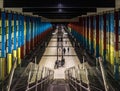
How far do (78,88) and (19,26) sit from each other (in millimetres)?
11270

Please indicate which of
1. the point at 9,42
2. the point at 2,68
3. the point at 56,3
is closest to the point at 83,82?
the point at 56,3

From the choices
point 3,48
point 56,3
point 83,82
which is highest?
point 56,3

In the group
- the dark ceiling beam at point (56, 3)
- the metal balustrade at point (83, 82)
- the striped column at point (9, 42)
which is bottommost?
the metal balustrade at point (83, 82)

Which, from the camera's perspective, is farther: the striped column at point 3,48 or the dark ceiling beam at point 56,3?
the striped column at point 3,48

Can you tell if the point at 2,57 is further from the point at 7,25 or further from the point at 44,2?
the point at 44,2

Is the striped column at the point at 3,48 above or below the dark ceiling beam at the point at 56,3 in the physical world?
below

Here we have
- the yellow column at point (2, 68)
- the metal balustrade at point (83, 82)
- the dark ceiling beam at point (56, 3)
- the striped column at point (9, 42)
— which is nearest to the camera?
the metal balustrade at point (83, 82)

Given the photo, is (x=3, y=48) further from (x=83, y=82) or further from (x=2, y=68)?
(x=83, y=82)

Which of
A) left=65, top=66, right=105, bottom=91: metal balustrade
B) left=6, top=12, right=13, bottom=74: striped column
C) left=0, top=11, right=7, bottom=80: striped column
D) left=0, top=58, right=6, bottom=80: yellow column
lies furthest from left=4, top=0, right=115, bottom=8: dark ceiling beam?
left=6, top=12, right=13, bottom=74: striped column

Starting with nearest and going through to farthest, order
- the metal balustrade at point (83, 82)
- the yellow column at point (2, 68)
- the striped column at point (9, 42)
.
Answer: the metal balustrade at point (83, 82), the yellow column at point (2, 68), the striped column at point (9, 42)

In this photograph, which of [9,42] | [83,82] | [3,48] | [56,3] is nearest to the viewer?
[83,82]

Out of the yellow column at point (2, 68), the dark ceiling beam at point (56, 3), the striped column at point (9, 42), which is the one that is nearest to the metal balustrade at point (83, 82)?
the dark ceiling beam at point (56, 3)

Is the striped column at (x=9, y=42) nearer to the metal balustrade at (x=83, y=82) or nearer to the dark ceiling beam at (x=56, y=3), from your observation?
Result: the metal balustrade at (x=83, y=82)

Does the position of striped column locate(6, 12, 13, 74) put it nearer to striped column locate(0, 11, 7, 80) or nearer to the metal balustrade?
striped column locate(0, 11, 7, 80)
